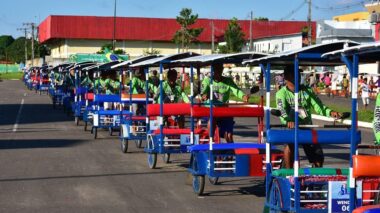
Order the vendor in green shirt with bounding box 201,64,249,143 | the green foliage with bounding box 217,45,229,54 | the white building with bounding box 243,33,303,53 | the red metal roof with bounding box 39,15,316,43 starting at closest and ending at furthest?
1. the vendor in green shirt with bounding box 201,64,249,143
2. the white building with bounding box 243,33,303,53
3. the green foliage with bounding box 217,45,229,54
4. the red metal roof with bounding box 39,15,316,43

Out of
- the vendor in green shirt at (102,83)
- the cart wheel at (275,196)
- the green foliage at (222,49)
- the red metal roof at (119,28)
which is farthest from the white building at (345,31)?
the cart wheel at (275,196)

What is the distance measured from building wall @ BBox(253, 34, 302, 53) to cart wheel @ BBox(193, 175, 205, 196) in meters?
65.1

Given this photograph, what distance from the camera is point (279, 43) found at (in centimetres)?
8362

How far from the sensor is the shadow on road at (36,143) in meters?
19.3

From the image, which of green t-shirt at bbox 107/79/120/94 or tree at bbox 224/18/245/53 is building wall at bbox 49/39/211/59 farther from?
green t-shirt at bbox 107/79/120/94

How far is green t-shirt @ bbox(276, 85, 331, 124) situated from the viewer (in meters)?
10.3

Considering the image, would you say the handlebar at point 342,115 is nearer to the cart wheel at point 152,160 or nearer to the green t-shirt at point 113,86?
the cart wheel at point 152,160

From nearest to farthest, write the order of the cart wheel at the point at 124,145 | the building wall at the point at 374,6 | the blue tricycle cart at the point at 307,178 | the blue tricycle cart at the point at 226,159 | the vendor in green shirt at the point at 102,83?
the blue tricycle cart at the point at 307,178
the blue tricycle cart at the point at 226,159
the cart wheel at the point at 124,145
the vendor in green shirt at the point at 102,83
the building wall at the point at 374,6

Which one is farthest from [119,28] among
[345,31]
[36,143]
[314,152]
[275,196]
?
[275,196]

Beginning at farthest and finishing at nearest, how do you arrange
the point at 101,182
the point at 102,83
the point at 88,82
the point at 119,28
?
the point at 119,28 → the point at 88,82 → the point at 102,83 → the point at 101,182

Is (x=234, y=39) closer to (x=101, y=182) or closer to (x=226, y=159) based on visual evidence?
(x=101, y=182)

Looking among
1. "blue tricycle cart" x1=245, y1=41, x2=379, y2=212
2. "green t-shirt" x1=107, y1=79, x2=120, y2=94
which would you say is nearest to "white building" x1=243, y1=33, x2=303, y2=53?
"green t-shirt" x1=107, y1=79, x2=120, y2=94

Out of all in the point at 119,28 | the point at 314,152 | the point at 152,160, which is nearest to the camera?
the point at 314,152

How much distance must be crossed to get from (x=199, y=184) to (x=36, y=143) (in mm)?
9390
